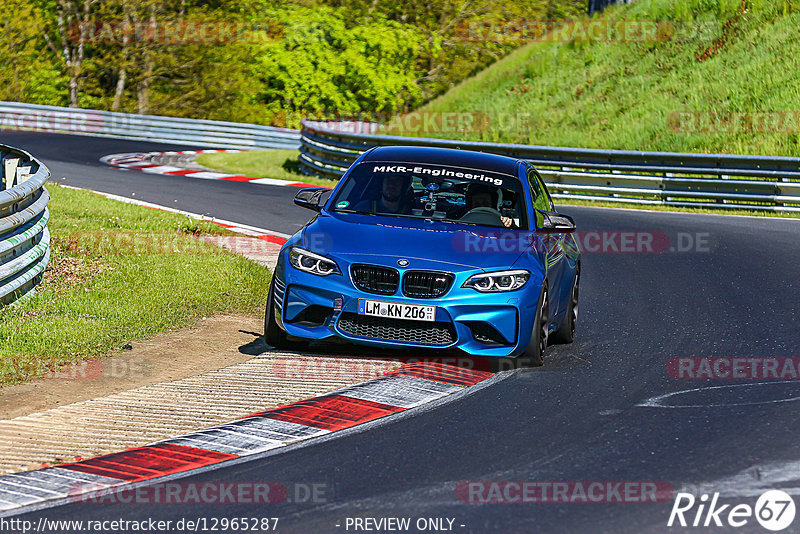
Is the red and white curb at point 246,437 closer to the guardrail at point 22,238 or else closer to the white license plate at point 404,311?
the white license plate at point 404,311

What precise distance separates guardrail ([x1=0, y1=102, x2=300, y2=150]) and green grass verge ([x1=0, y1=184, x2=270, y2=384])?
21375 millimetres

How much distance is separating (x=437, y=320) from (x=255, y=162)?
23.1 meters

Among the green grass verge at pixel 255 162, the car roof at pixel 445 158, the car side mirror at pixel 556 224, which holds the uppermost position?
the car roof at pixel 445 158

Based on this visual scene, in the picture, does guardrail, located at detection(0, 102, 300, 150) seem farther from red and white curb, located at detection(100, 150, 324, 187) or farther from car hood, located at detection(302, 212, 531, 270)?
car hood, located at detection(302, 212, 531, 270)

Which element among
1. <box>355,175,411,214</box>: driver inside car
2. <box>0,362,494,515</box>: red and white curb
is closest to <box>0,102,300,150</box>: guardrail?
<box>355,175,411,214</box>: driver inside car

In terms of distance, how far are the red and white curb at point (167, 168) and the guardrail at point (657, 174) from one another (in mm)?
1612

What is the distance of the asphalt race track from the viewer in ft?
17.5

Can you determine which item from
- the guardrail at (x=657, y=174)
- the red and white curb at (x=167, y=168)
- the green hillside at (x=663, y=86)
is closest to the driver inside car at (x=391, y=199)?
the guardrail at (x=657, y=174)

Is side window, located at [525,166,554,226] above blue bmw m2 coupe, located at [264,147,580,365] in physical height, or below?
above

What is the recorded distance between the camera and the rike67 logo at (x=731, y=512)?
16.9 ft

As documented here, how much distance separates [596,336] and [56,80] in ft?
150

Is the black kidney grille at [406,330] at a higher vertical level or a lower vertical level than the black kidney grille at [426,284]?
lower

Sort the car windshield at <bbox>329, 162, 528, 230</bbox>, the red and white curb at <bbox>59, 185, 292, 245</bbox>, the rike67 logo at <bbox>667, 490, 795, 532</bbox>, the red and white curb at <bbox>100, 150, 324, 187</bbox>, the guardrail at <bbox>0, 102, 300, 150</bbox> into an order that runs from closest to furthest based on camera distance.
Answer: the rike67 logo at <bbox>667, 490, 795, 532</bbox>, the car windshield at <bbox>329, 162, 528, 230</bbox>, the red and white curb at <bbox>59, 185, 292, 245</bbox>, the red and white curb at <bbox>100, 150, 324, 187</bbox>, the guardrail at <bbox>0, 102, 300, 150</bbox>

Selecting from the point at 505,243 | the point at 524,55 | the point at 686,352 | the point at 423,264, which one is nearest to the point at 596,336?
the point at 686,352
